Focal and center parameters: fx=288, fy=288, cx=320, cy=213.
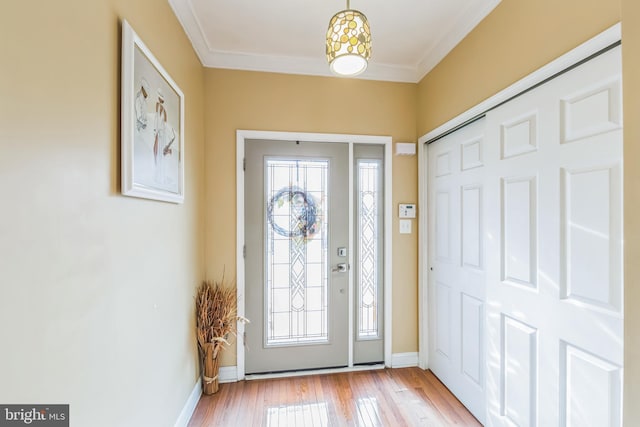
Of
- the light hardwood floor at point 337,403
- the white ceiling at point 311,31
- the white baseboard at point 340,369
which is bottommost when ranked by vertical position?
the light hardwood floor at point 337,403

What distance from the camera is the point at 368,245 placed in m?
2.64

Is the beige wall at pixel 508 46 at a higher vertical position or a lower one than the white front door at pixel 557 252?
higher

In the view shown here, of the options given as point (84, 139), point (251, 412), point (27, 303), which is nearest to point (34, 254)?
point (27, 303)

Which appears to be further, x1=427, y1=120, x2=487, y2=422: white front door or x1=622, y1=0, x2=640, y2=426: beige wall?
x1=427, y1=120, x2=487, y2=422: white front door

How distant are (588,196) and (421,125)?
1.58 m

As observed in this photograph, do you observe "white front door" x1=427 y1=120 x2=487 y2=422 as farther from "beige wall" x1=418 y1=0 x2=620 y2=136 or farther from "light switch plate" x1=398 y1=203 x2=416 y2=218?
"beige wall" x1=418 y1=0 x2=620 y2=136

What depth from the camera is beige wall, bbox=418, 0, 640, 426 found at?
0.73m

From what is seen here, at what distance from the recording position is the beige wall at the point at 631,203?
72 cm

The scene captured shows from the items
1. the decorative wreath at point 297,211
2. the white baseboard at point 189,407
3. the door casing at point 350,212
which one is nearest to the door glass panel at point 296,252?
the decorative wreath at point 297,211

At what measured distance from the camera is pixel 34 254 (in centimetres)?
75

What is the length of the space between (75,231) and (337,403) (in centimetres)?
201

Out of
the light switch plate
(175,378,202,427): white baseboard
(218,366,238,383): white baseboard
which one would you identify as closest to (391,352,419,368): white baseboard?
the light switch plate

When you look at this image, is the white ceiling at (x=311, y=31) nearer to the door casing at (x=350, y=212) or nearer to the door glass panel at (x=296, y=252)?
the door casing at (x=350, y=212)

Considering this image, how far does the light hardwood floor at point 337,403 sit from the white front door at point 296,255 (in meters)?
0.20
